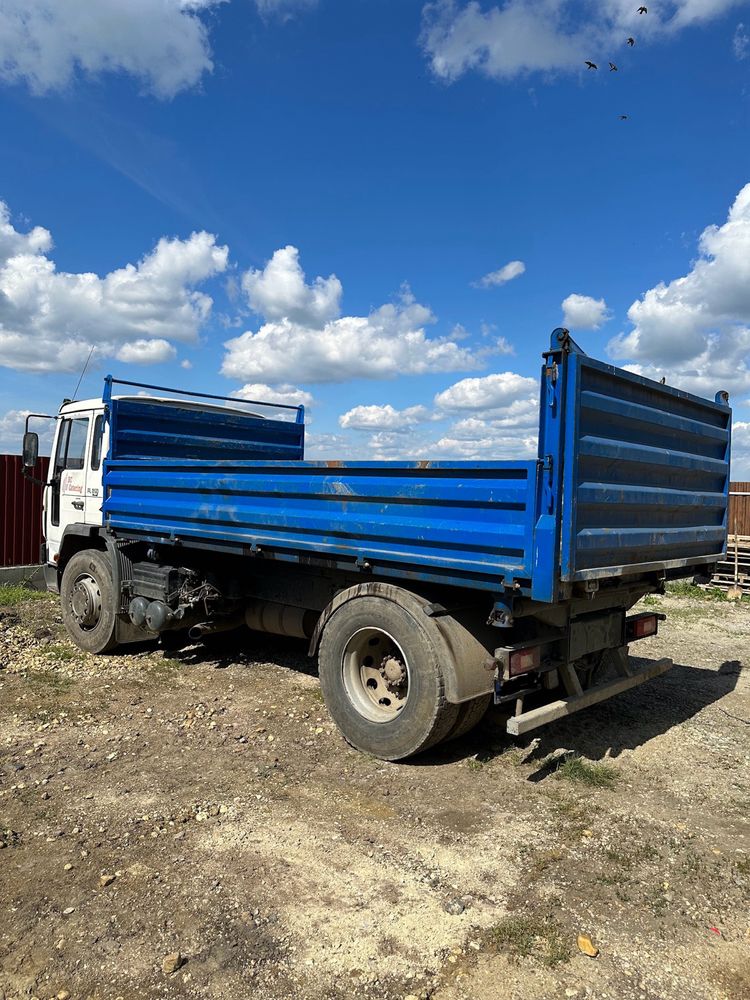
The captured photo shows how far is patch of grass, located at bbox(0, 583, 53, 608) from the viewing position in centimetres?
1010

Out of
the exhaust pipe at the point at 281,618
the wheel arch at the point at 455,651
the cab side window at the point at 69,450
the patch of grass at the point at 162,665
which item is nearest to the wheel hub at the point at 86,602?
the patch of grass at the point at 162,665

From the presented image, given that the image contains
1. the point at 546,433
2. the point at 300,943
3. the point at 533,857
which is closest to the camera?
the point at 300,943

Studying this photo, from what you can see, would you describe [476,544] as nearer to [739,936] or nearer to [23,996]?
[739,936]

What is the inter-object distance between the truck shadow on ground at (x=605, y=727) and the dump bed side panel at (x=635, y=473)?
4.47 feet

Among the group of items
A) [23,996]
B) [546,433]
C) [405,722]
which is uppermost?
[546,433]

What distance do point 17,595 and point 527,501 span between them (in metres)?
9.43

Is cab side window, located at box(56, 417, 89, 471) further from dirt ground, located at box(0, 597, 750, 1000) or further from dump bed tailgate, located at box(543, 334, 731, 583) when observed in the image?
dump bed tailgate, located at box(543, 334, 731, 583)

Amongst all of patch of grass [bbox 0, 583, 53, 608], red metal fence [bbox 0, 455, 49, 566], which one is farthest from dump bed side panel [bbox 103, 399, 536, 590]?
red metal fence [bbox 0, 455, 49, 566]

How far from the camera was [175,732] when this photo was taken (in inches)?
198

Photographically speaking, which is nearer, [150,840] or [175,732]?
[150,840]

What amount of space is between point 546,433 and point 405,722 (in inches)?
79.5

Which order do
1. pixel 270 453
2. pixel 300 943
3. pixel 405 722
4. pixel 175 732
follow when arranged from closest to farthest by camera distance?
1. pixel 300 943
2. pixel 405 722
3. pixel 175 732
4. pixel 270 453

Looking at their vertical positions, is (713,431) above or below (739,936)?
above

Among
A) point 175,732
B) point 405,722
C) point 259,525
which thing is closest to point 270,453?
point 259,525
